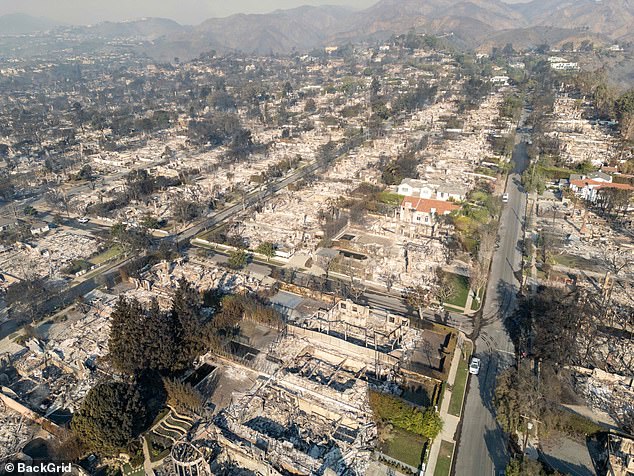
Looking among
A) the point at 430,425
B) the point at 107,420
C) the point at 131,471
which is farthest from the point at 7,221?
the point at 430,425

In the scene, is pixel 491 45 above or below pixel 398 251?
above

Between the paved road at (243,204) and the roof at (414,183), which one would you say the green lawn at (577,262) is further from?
the paved road at (243,204)

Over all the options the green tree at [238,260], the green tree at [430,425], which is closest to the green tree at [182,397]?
the green tree at [430,425]

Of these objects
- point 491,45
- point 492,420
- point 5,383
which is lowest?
point 5,383

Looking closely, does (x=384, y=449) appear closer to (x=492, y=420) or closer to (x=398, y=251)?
(x=492, y=420)

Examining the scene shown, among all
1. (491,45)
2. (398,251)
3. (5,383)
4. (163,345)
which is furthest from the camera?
(491,45)

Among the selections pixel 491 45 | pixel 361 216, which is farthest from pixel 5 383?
pixel 491 45
